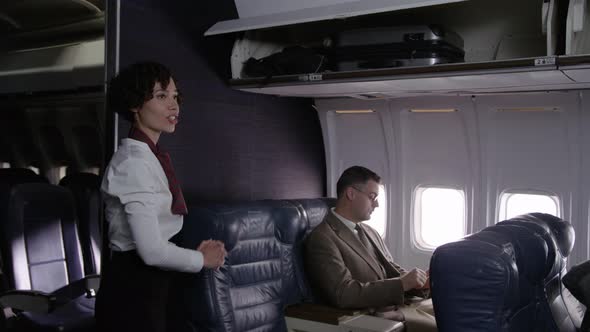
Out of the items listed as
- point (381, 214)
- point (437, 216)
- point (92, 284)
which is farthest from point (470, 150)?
point (92, 284)

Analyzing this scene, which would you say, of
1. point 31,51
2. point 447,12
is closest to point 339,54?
point 447,12

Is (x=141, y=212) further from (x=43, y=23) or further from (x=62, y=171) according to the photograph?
(x=43, y=23)

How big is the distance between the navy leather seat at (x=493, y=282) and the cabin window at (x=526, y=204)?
5.82 feet

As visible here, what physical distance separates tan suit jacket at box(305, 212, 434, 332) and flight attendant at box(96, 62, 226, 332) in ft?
3.62

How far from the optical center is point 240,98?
Answer: 479 centimetres

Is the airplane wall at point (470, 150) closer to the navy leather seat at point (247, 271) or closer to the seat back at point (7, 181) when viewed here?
the navy leather seat at point (247, 271)

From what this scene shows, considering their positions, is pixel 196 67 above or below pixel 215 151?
above

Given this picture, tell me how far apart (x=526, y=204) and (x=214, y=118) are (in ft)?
7.52

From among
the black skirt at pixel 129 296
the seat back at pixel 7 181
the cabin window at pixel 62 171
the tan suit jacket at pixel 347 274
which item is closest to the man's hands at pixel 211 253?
the black skirt at pixel 129 296

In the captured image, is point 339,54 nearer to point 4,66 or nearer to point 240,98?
point 240,98

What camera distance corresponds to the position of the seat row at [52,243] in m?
3.94

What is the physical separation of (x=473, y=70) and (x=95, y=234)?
2450 millimetres

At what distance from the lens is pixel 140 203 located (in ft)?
8.75

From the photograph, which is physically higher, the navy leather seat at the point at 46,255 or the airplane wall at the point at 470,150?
the airplane wall at the point at 470,150
